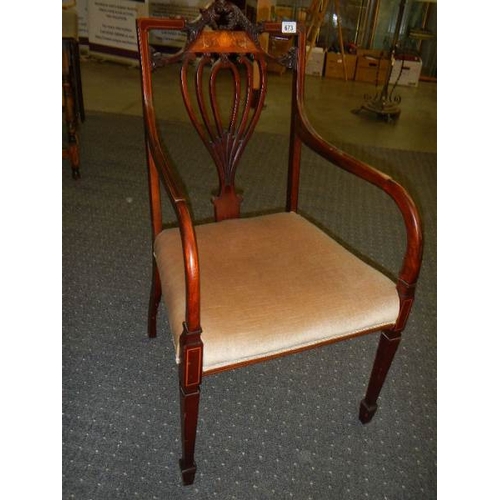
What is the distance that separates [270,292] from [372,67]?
5.20 metres

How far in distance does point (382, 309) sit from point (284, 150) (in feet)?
7.64

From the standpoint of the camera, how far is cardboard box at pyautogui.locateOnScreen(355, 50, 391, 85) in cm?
535

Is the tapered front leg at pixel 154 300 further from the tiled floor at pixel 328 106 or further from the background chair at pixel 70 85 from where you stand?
the tiled floor at pixel 328 106

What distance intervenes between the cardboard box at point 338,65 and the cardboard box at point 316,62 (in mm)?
68

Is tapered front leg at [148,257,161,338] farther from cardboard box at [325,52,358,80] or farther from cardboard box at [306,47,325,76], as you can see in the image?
cardboard box at [325,52,358,80]

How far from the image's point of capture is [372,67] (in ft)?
17.7

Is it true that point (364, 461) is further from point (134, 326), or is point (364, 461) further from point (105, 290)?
point (105, 290)

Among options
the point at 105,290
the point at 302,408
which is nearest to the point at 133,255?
the point at 105,290

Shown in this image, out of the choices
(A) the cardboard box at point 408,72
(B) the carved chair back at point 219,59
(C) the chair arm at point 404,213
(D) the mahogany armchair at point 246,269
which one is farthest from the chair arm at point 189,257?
(A) the cardboard box at point 408,72

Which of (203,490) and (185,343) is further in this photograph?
(203,490)

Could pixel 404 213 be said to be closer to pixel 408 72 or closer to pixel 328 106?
pixel 328 106

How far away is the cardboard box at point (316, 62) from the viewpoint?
5.40 m

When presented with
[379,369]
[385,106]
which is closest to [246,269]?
[379,369]

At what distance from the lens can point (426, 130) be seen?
3.90 meters
